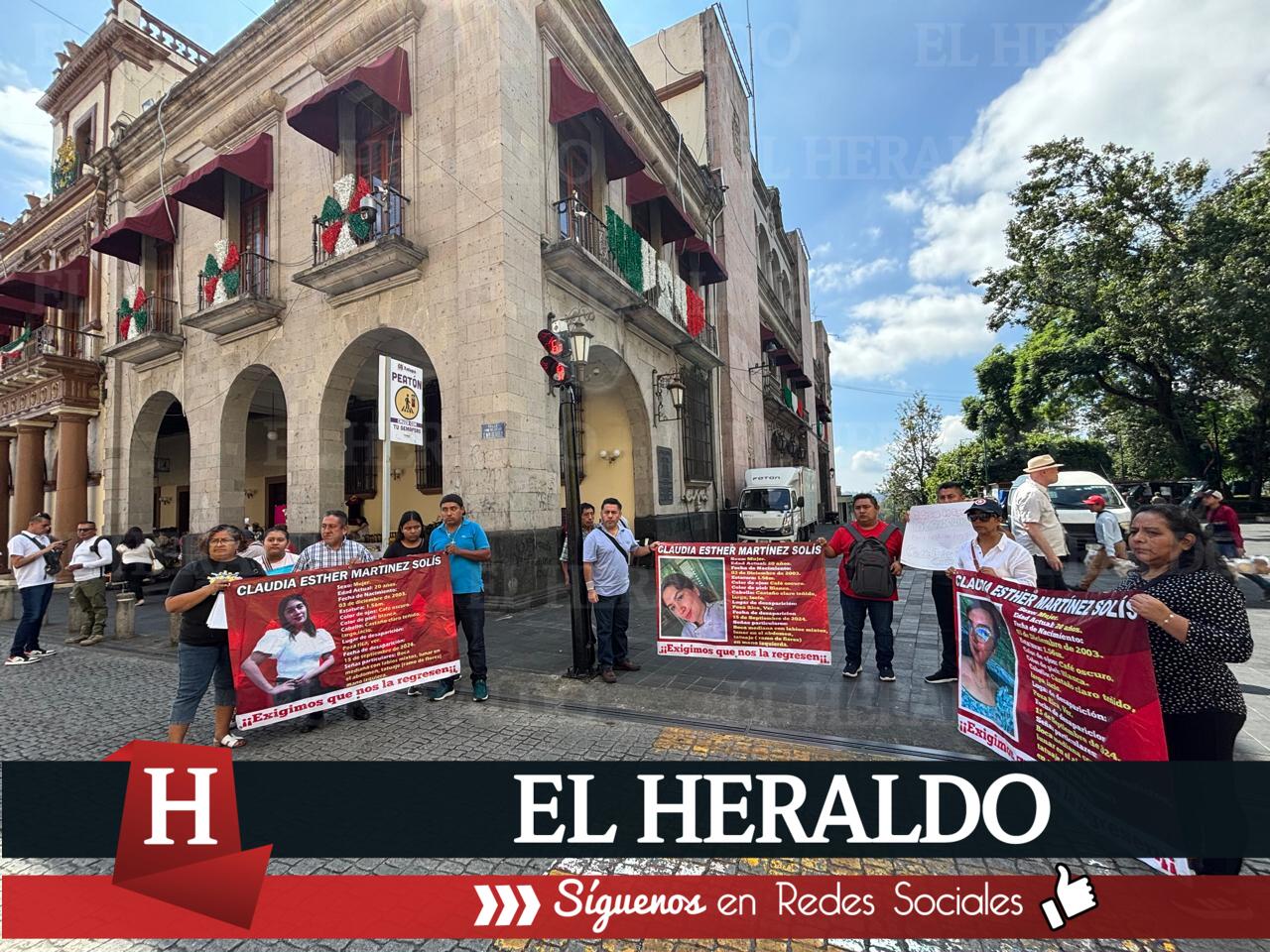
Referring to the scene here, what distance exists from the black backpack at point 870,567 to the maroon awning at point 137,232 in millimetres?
17009

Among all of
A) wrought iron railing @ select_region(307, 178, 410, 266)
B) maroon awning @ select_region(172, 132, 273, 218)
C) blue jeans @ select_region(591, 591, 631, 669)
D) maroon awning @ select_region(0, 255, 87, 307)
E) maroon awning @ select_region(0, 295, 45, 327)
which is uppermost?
maroon awning @ select_region(172, 132, 273, 218)

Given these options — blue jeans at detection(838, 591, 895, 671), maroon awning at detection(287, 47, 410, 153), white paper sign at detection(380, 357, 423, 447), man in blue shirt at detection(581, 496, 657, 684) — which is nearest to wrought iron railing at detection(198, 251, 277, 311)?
maroon awning at detection(287, 47, 410, 153)

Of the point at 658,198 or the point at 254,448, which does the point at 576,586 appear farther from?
the point at 254,448

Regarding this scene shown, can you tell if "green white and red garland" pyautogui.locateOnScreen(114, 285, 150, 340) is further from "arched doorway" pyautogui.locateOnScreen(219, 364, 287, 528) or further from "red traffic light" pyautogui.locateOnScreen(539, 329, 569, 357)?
"red traffic light" pyautogui.locateOnScreen(539, 329, 569, 357)

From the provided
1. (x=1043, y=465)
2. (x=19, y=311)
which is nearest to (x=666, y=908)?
(x=1043, y=465)

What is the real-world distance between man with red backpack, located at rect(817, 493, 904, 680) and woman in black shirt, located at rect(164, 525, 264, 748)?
5.03 metres

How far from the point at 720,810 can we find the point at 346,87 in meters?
12.5

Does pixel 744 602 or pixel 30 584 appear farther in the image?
pixel 30 584

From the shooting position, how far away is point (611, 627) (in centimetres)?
573

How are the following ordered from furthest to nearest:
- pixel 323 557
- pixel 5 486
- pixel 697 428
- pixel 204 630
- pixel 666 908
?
1. pixel 5 486
2. pixel 697 428
3. pixel 323 557
4. pixel 204 630
5. pixel 666 908

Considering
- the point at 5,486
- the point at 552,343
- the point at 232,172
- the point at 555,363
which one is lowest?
the point at 5,486

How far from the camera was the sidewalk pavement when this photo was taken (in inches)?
160

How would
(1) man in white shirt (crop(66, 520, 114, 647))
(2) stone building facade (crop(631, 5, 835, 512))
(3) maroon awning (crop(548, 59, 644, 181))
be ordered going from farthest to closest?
(2) stone building facade (crop(631, 5, 835, 512)) → (3) maroon awning (crop(548, 59, 644, 181)) → (1) man in white shirt (crop(66, 520, 114, 647))

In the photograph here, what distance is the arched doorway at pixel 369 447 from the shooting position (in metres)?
10.7
